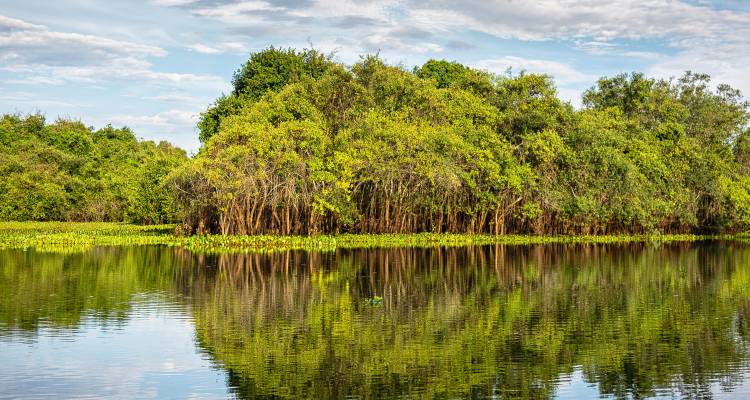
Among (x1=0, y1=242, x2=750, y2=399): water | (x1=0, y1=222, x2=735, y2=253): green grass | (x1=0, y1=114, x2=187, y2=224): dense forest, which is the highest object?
(x1=0, y1=114, x2=187, y2=224): dense forest

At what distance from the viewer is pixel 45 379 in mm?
15305

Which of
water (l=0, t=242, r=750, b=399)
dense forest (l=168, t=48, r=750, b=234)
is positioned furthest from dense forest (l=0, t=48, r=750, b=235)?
water (l=0, t=242, r=750, b=399)

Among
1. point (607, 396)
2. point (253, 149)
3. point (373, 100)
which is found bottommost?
point (607, 396)

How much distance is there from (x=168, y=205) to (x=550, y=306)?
54.7 m

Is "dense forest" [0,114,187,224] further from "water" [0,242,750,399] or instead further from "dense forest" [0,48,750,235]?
"water" [0,242,750,399]

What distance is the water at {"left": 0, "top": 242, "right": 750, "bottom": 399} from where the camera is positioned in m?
15.3

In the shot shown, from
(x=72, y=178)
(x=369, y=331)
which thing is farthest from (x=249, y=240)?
(x=72, y=178)

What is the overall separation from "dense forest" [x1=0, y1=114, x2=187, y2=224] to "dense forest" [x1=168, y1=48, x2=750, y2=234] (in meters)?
9.79

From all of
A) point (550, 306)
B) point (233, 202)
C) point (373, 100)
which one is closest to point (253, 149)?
point (233, 202)

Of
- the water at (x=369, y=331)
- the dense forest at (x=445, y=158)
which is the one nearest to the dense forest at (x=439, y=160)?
the dense forest at (x=445, y=158)

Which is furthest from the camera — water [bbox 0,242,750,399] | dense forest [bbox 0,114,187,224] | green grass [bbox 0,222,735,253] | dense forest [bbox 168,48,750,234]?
dense forest [bbox 0,114,187,224]

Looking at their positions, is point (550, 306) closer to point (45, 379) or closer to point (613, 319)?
point (613, 319)

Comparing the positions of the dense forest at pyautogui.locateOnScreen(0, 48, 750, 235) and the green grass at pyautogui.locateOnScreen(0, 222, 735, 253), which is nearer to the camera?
the green grass at pyautogui.locateOnScreen(0, 222, 735, 253)

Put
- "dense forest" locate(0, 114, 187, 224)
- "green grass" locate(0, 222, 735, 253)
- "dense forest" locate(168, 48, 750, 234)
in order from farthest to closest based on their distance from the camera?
"dense forest" locate(0, 114, 187, 224) → "dense forest" locate(168, 48, 750, 234) → "green grass" locate(0, 222, 735, 253)
